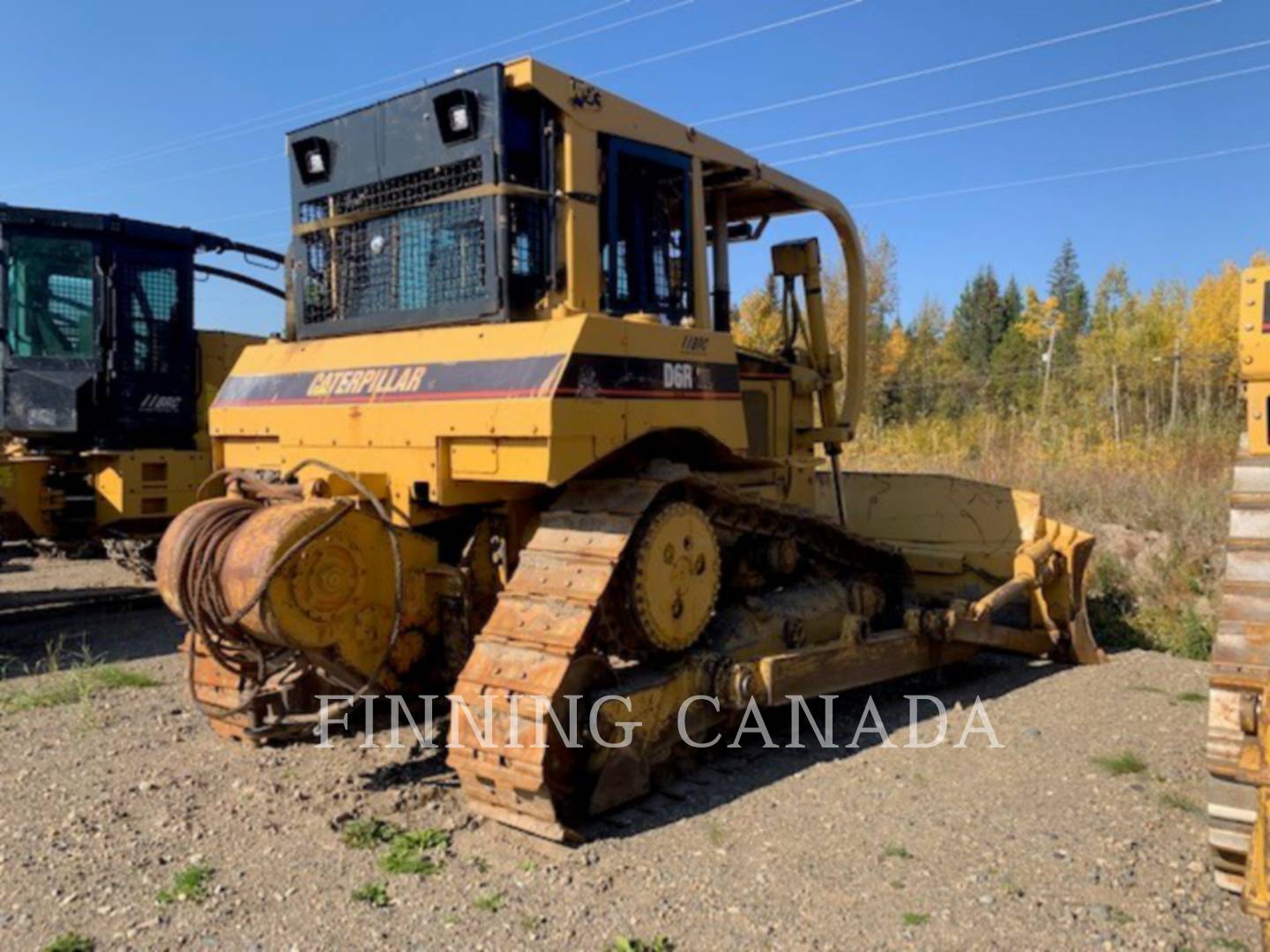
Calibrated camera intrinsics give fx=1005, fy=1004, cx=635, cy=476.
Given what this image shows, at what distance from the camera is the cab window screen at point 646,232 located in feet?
16.7

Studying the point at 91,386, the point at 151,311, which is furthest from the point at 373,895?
the point at 151,311

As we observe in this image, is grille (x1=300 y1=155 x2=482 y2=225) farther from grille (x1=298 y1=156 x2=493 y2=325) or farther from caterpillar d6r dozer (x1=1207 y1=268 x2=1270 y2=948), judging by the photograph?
caterpillar d6r dozer (x1=1207 y1=268 x2=1270 y2=948)

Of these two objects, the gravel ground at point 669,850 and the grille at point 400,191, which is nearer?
the gravel ground at point 669,850

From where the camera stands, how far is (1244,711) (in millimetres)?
3076

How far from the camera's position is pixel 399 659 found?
4.84 meters

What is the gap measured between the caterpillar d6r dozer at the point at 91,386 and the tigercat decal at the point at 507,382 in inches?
173

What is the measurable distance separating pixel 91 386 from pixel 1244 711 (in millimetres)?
9441

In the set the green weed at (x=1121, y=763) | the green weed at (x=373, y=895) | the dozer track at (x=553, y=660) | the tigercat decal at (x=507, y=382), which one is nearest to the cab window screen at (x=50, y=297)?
the tigercat decal at (x=507, y=382)

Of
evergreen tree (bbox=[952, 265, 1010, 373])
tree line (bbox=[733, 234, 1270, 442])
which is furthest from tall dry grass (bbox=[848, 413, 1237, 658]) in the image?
evergreen tree (bbox=[952, 265, 1010, 373])

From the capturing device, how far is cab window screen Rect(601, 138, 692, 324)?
5086mm

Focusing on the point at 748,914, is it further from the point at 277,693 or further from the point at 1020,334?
the point at 1020,334

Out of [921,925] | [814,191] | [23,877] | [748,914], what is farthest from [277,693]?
[814,191]

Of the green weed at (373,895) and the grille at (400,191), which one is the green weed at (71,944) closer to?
the green weed at (373,895)

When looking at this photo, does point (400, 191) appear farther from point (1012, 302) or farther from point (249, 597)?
point (1012, 302)
